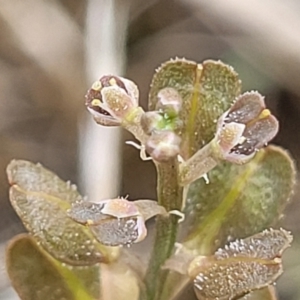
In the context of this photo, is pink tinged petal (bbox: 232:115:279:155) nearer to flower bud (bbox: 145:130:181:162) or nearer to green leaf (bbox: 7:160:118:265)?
flower bud (bbox: 145:130:181:162)

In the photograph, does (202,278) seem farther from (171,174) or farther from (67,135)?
(67,135)

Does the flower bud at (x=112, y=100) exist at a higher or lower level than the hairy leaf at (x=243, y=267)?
higher

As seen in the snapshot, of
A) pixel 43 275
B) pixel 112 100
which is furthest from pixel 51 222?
pixel 112 100

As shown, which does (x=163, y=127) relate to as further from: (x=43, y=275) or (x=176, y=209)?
(x=43, y=275)

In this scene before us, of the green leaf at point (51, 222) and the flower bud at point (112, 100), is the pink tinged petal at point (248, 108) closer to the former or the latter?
the flower bud at point (112, 100)

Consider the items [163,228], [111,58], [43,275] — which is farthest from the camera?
[111,58]

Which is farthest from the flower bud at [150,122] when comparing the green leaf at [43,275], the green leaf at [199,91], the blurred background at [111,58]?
the blurred background at [111,58]
